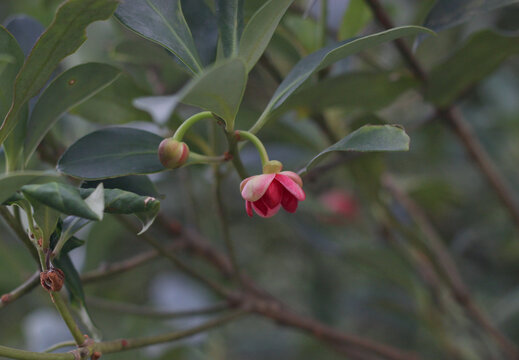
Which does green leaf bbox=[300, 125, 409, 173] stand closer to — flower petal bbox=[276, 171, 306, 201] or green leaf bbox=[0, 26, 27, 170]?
flower petal bbox=[276, 171, 306, 201]

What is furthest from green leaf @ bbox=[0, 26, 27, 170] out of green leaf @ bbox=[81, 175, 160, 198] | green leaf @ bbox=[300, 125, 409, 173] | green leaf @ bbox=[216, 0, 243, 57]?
green leaf @ bbox=[300, 125, 409, 173]

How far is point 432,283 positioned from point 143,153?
104 centimetres

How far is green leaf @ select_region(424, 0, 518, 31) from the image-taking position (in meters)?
0.75

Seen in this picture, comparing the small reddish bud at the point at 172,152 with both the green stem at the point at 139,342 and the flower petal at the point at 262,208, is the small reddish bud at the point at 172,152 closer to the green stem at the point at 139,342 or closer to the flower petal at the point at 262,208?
the flower petal at the point at 262,208

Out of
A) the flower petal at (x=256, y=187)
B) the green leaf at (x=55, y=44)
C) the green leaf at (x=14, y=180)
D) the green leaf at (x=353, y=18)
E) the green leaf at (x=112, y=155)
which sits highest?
the green leaf at (x=353, y=18)

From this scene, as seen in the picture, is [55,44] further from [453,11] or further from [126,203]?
[453,11]

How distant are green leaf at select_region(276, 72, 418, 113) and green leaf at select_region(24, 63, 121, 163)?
1.01 feet

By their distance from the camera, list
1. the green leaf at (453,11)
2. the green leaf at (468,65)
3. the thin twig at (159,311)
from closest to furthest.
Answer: the green leaf at (453,11) < the green leaf at (468,65) < the thin twig at (159,311)

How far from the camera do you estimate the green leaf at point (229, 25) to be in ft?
1.93

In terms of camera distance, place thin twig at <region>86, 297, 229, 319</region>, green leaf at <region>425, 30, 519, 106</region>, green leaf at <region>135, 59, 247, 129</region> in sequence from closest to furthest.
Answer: green leaf at <region>135, 59, 247, 129</region>
green leaf at <region>425, 30, 519, 106</region>
thin twig at <region>86, 297, 229, 319</region>

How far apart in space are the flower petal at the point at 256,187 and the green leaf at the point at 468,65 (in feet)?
1.67

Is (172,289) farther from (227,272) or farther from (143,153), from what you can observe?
(143,153)

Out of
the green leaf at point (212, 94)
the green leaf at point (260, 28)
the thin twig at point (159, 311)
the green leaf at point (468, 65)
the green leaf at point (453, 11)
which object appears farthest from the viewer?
the thin twig at point (159, 311)

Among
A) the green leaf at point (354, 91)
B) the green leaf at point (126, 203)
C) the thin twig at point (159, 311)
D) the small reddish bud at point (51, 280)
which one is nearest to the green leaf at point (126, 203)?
the green leaf at point (126, 203)
